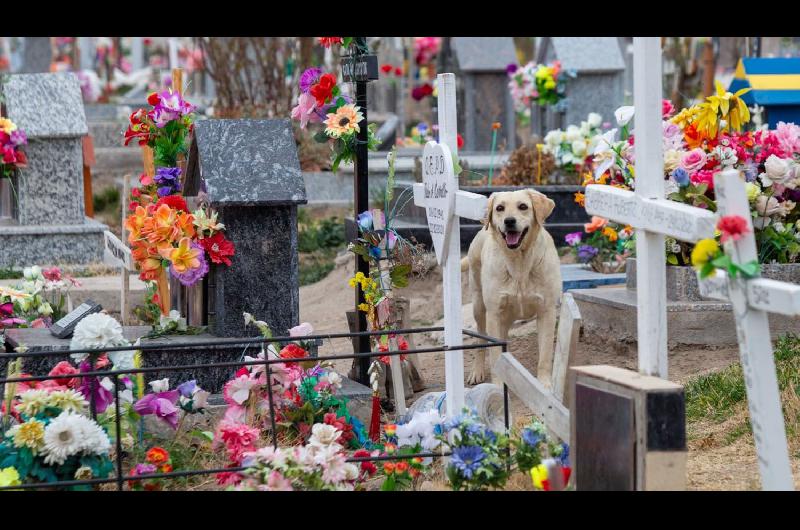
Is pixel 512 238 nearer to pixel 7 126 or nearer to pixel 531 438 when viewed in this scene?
pixel 531 438

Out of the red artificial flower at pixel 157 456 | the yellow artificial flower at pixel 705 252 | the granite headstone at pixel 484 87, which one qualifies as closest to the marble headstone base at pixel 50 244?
the red artificial flower at pixel 157 456

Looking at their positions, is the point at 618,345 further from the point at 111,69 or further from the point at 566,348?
the point at 111,69

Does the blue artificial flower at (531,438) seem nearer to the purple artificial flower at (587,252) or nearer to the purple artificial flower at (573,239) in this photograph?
the purple artificial flower at (587,252)

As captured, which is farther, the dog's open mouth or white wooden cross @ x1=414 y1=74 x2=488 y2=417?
the dog's open mouth

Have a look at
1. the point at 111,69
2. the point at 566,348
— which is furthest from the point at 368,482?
the point at 111,69

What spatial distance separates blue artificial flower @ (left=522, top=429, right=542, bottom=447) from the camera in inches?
167

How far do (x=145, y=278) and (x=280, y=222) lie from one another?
775 millimetres

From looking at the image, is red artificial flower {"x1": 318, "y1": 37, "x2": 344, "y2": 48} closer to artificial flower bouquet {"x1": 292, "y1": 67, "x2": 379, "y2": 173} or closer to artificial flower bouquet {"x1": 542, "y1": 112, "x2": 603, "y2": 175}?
artificial flower bouquet {"x1": 292, "y1": 67, "x2": 379, "y2": 173}

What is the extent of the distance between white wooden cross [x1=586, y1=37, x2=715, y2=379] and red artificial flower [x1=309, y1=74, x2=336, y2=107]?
9.12 ft

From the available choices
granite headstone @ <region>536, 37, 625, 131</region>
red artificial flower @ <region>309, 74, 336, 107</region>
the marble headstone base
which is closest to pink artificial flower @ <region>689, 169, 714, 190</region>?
red artificial flower @ <region>309, 74, 336, 107</region>

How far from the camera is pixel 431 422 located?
4.69 meters

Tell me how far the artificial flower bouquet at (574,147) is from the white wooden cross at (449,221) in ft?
22.8

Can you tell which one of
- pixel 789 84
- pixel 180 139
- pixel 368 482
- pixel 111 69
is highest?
pixel 111 69

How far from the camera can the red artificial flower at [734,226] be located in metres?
3.33
